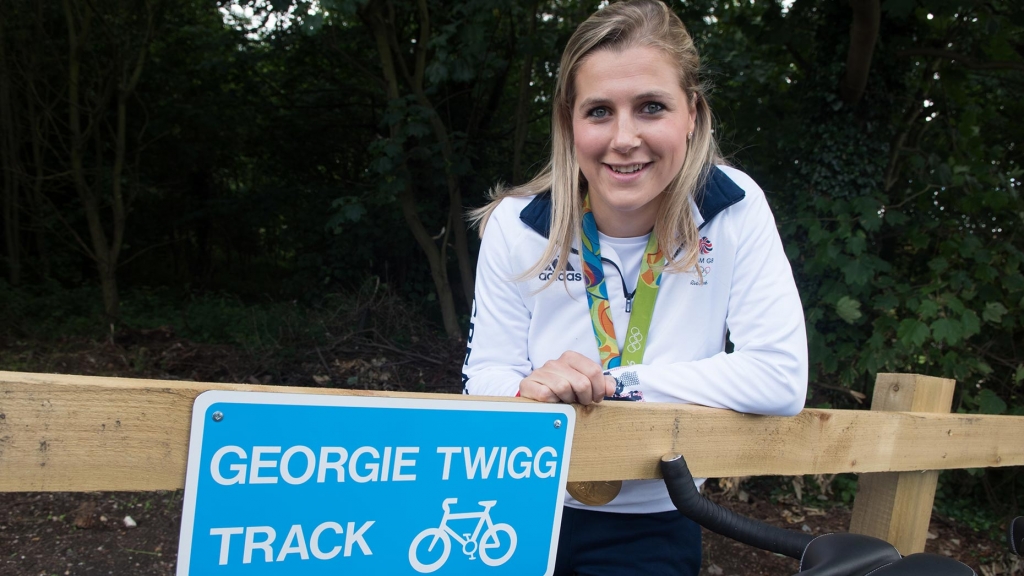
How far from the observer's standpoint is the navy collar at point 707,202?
5.43ft

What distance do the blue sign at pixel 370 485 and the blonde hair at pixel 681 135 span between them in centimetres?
54

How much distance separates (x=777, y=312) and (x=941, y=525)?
3.82 m

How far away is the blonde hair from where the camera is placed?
1.62 metres

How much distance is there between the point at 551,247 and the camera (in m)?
1.69

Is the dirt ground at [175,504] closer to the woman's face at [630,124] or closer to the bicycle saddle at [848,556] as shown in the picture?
the woman's face at [630,124]

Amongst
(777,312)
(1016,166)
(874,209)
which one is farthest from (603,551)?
(1016,166)

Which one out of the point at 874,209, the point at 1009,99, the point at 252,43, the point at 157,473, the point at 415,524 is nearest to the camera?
the point at 157,473

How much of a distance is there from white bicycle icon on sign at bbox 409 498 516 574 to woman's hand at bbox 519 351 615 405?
0.20 metres

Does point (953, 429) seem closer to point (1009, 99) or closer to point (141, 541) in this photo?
point (141, 541)

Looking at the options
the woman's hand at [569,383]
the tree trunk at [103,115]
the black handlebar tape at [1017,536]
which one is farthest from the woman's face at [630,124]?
the tree trunk at [103,115]

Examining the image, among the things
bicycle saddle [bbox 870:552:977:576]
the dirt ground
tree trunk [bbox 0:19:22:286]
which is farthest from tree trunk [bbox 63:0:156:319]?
bicycle saddle [bbox 870:552:977:576]

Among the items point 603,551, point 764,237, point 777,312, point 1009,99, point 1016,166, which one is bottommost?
point 603,551

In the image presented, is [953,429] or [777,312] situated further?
[953,429]

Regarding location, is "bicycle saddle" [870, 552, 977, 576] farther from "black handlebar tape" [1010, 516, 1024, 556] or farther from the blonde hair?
"black handlebar tape" [1010, 516, 1024, 556]
